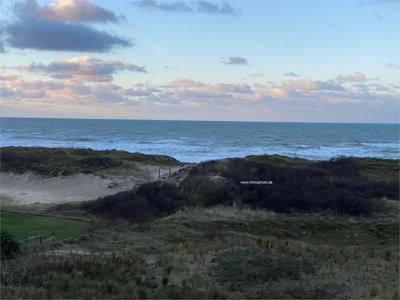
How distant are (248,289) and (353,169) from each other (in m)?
23.1

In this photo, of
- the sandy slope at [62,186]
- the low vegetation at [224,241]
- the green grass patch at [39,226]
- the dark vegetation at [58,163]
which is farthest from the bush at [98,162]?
the green grass patch at [39,226]

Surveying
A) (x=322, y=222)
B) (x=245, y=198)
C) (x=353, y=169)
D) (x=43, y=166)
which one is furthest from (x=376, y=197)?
(x=43, y=166)

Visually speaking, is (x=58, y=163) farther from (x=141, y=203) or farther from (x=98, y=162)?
(x=141, y=203)

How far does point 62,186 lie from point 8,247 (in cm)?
2067

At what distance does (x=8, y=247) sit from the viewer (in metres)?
13.2

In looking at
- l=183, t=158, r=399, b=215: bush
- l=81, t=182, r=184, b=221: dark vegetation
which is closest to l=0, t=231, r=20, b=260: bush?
l=81, t=182, r=184, b=221: dark vegetation

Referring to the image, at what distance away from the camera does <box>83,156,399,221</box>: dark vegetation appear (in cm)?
2220

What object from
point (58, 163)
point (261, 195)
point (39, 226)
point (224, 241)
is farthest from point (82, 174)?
point (224, 241)

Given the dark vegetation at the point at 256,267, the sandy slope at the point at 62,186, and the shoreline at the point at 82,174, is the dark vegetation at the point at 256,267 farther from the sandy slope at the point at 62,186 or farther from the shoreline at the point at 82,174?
the sandy slope at the point at 62,186

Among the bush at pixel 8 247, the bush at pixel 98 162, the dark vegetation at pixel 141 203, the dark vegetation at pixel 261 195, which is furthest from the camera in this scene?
the bush at pixel 98 162

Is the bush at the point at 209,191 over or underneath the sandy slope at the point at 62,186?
over

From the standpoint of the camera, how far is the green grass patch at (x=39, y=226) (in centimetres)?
1681

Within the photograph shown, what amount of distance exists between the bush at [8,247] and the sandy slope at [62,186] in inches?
643

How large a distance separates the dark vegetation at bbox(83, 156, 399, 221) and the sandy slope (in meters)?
6.20
